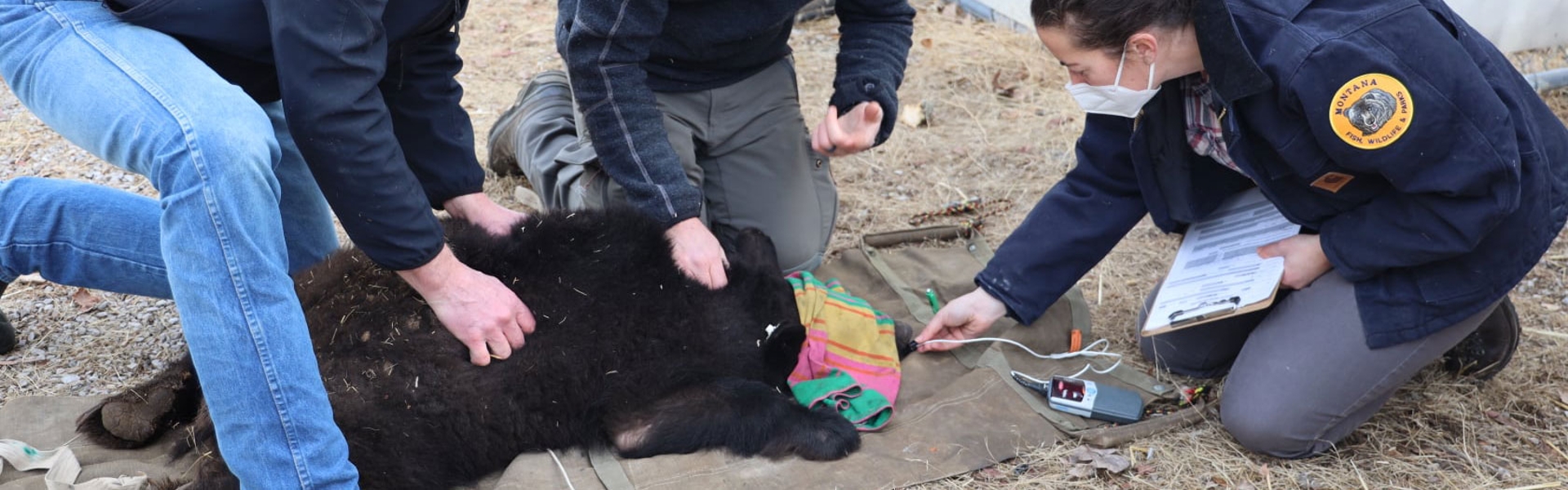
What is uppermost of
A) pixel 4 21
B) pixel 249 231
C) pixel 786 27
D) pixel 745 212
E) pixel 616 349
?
pixel 4 21

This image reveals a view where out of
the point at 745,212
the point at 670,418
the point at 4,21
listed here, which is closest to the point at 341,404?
the point at 670,418

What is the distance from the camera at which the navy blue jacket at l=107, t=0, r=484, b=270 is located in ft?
6.77

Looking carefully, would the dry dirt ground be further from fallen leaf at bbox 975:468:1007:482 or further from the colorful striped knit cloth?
the colorful striped knit cloth

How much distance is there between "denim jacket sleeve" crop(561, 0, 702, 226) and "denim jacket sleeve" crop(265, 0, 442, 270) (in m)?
0.86

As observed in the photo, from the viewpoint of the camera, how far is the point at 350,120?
211cm

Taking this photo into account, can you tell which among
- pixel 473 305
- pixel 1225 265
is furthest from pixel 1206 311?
pixel 473 305

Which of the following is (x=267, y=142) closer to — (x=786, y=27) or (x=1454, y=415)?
(x=786, y=27)

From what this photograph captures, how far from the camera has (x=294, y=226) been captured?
10.3ft

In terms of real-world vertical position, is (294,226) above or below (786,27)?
below

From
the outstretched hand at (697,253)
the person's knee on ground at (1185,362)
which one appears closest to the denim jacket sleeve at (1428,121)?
the person's knee on ground at (1185,362)

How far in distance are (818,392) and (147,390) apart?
1679 mm

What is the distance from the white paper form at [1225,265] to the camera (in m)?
2.85

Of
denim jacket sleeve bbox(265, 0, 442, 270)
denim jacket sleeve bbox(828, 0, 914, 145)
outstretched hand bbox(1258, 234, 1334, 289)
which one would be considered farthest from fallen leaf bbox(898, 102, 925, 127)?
denim jacket sleeve bbox(265, 0, 442, 270)

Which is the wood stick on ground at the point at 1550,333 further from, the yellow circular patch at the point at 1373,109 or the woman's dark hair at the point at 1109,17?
the woman's dark hair at the point at 1109,17
